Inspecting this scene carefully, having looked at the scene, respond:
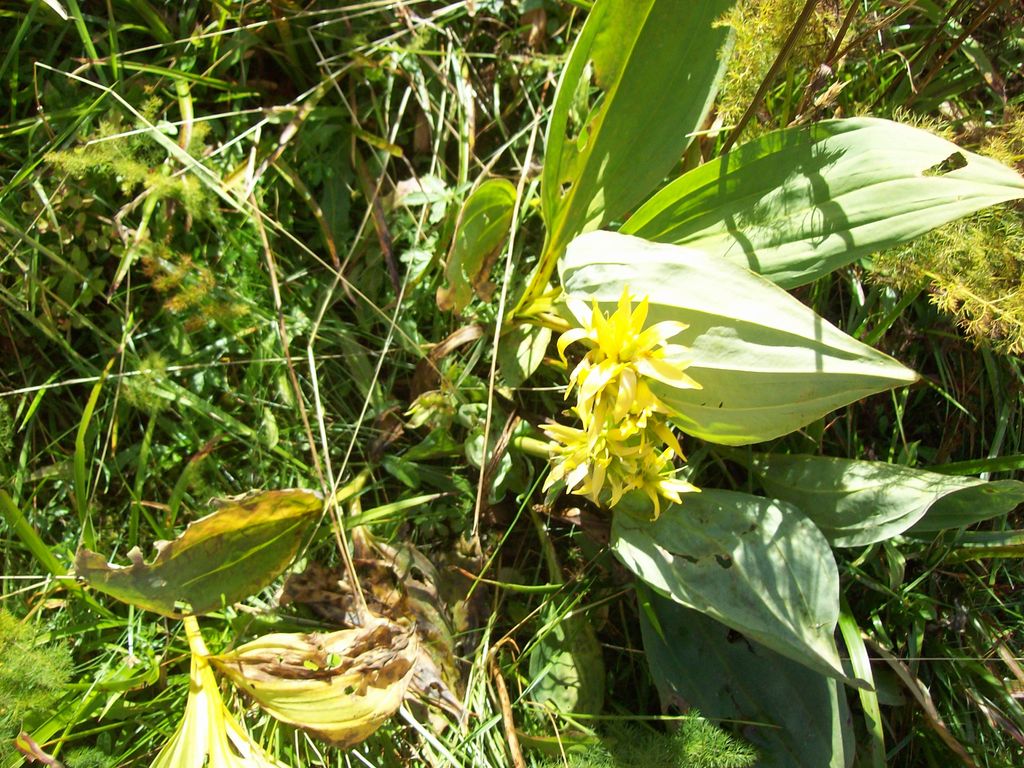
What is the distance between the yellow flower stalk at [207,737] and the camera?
5.09ft

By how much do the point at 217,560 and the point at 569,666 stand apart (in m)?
0.76

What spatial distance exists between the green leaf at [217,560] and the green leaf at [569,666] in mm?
568

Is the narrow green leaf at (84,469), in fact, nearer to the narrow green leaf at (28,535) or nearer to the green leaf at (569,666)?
the narrow green leaf at (28,535)

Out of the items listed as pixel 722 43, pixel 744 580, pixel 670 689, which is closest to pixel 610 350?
pixel 744 580

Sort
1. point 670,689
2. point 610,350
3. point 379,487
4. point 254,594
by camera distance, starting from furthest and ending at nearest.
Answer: point 379,487
point 254,594
point 670,689
point 610,350

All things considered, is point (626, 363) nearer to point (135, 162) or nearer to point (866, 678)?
point (866, 678)

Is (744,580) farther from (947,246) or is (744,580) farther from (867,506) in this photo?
(947,246)

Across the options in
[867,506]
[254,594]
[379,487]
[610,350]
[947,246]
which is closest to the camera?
[610,350]

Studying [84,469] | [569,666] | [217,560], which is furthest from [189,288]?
[569,666]

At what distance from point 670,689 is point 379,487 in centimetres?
77

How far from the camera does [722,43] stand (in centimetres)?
146

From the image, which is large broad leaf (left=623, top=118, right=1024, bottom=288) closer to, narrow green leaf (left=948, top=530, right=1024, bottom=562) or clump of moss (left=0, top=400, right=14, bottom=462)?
narrow green leaf (left=948, top=530, right=1024, bottom=562)

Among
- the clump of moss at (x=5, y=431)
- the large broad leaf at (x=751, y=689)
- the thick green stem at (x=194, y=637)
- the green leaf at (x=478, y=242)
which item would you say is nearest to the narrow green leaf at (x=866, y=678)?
the large broad leaf at (x=751, y=689)

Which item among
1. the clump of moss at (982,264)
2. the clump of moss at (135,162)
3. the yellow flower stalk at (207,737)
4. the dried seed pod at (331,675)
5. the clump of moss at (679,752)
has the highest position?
the clump of moss at (982,264)
